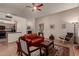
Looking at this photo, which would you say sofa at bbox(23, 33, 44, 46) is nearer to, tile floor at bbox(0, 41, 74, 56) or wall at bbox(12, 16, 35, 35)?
wall at bbox(12, 16, 35, 35)

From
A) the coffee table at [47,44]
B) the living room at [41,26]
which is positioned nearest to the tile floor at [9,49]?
the living room at [41,26]

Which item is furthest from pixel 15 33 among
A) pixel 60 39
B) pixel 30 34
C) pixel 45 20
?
pixel 60 39

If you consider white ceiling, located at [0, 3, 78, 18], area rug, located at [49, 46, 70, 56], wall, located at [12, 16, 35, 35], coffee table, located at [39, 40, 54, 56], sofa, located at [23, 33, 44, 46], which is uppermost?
white ceiling, located at [0, 3, 78, 18]

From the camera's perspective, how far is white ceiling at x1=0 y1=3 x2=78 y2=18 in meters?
1.85

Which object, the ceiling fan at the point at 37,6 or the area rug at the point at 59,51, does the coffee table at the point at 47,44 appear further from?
the ceiling fan at the point at 37,6

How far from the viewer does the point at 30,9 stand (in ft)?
6.40

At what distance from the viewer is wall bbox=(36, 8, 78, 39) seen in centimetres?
185

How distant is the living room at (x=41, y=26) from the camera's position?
6.11 feet

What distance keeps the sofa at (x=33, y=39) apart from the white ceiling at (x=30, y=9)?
0.41m

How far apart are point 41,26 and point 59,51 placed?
64cm

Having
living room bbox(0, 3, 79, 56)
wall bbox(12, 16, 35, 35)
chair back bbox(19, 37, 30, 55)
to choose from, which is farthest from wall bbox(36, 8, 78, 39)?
chair back bbox(19, 37, 30, 55)

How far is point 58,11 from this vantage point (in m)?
1.93

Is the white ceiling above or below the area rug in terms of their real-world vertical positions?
above

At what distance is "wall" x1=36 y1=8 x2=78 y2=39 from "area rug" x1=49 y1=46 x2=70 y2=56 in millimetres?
249
